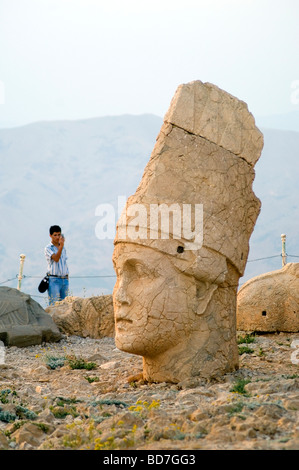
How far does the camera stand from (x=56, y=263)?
12523mm

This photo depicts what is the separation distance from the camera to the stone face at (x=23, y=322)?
410 inches

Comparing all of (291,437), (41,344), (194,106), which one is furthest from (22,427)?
(41,344)

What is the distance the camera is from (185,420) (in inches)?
208

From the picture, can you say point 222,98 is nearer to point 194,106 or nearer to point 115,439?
point 194,106

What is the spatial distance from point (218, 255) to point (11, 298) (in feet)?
15.6

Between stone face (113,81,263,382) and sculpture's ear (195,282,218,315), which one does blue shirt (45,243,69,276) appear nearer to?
stone face (113,81,263,382)

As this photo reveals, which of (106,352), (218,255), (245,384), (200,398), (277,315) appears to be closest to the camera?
(200,398)

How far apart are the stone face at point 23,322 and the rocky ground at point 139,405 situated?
863mm

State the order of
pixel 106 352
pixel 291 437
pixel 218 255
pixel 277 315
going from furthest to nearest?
pixel 277 315, pixel 106 352, pixel 218 255, pixel 291 437

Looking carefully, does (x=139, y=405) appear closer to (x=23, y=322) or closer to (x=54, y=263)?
(x=23, y=322)

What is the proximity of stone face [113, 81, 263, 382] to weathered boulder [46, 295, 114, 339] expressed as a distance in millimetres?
4226

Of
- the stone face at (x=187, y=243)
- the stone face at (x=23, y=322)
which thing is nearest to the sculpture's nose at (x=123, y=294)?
the stone face at (x=187, y=243)

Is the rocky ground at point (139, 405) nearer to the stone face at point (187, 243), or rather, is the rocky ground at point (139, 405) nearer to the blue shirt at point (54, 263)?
the stone face at point (187, 243)

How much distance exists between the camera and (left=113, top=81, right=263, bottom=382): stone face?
709 centimetres
